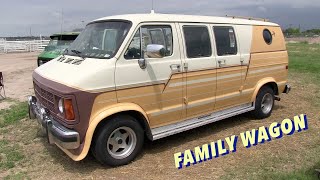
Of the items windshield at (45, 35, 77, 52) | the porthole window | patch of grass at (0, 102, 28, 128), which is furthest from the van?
windshield at (45, 35, 77, 52)

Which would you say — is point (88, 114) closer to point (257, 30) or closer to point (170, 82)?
point (170, 82)

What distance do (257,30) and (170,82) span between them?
2.73 m

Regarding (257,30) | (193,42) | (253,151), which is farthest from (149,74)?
(257,30)

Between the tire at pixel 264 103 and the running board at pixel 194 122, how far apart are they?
0.20 m

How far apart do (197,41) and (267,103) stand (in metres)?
2.76

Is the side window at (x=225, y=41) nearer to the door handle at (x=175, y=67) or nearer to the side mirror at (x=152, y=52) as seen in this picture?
the door handle at (x=175, y=67)

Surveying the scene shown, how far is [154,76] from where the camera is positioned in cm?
540

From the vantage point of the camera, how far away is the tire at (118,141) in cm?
504

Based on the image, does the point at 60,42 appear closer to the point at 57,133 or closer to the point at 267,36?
the point at 267,36

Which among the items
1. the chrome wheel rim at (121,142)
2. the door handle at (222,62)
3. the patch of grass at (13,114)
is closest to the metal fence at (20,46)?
the patch of grass at (13,114)

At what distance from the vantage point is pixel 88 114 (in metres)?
4.81

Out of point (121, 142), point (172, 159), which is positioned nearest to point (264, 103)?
point (172, 159)

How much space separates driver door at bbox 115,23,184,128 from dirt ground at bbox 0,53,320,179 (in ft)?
2.08

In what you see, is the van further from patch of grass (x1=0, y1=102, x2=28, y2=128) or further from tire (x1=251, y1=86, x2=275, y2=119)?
patch of grass (x1=0, y1=102, x2=28, y2=128)
